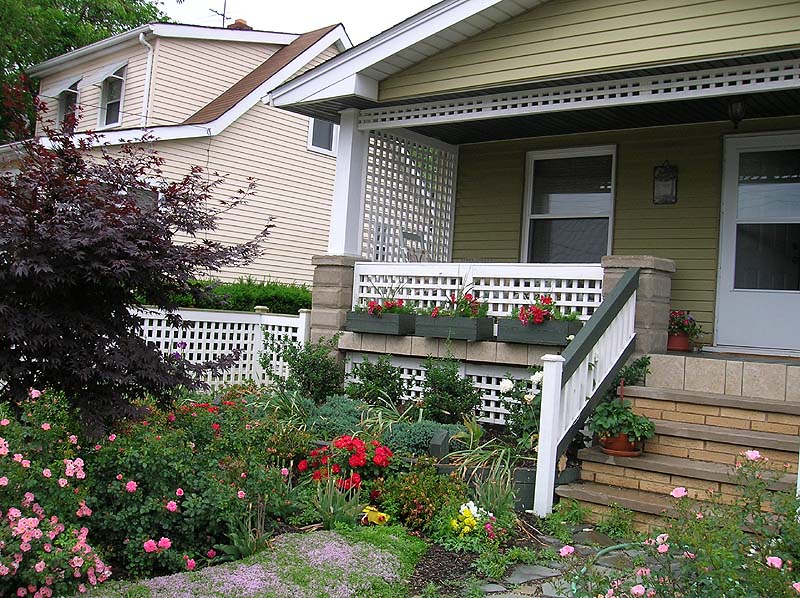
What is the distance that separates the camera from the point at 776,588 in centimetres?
283

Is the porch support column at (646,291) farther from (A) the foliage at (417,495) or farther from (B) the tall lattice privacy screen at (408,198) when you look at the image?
(B) the tall lattice privacy screen at (408,198)

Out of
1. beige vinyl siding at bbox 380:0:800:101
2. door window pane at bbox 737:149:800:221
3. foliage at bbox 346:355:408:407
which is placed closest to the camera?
beige vinyl siding at bbox 380:0:800:101

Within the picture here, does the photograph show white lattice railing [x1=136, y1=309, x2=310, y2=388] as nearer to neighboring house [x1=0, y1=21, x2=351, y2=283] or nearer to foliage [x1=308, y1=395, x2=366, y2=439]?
foliage [x1=308, y1=395, x2=366, y2=439]

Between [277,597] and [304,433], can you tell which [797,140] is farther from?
Result: [277,597]

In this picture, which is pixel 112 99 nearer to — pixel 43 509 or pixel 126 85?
pixel 126 85

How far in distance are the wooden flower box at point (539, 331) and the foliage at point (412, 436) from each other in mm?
1257

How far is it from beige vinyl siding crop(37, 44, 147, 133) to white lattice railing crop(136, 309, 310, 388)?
6436mm

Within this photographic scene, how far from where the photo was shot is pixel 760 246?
819cm

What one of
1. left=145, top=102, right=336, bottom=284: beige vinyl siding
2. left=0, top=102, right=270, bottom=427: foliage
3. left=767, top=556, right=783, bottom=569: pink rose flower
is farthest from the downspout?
left=767, top=556, right=783, bottom=569: pink rose flower

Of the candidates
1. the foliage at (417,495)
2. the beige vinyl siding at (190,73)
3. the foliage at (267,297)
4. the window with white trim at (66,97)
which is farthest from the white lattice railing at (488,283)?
the window with white trim at (66,97)

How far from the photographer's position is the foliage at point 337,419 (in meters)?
6.69

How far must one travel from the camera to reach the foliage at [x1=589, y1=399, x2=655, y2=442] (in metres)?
5.86

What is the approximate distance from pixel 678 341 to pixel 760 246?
4.49ft

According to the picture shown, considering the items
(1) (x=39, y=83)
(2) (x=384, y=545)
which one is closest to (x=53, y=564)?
(2) (x=384, y=545)
